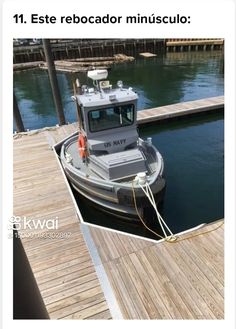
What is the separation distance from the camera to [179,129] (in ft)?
54.1

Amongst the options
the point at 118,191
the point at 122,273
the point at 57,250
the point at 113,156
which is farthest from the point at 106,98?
the point at 122,273

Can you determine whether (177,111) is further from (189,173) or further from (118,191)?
(118,191)

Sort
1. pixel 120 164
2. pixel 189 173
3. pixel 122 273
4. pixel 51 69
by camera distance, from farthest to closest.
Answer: pixel 51 69 < pixel 189 173 < pixel 120 164 < pixel 122 273

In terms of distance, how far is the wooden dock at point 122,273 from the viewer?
4938 mm

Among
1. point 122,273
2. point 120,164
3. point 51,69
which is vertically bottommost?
point 122,273

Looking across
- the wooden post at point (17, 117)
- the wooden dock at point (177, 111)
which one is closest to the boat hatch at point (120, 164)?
the wooden post at point (17, 117)

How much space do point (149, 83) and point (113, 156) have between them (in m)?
23.6

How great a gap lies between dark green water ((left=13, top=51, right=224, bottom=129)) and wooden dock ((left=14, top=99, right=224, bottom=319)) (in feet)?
49.1

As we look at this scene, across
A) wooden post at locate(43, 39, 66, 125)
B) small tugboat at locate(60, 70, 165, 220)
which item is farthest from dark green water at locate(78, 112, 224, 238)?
wooden post at locate(43, 39, 66, 125)

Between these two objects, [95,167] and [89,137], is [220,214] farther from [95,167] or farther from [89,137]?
[89,137]

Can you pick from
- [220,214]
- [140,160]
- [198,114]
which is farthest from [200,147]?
[140,160]

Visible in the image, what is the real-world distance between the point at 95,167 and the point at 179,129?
9.25m

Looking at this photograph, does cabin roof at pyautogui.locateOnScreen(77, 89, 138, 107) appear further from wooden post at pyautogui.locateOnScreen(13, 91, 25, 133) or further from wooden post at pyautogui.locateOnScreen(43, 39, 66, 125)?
wooden post at pyautogui.locateOnScreen(13, 91, 25, 133)

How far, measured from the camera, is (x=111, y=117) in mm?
8430
